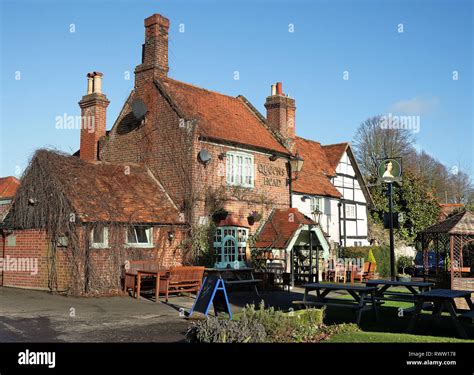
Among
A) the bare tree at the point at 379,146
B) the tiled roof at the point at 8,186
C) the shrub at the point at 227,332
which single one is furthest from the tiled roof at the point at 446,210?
the tiled roof at the point at 8,186

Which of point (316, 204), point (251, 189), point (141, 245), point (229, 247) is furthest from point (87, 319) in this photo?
point (316, 204)

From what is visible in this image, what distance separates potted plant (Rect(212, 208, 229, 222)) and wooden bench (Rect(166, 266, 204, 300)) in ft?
13.7

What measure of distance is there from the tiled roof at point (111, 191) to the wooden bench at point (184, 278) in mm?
2782

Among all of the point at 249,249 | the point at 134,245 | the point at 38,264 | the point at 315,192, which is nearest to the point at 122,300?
the point at 134,245

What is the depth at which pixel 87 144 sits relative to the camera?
981 inches

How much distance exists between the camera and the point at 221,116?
23.9m

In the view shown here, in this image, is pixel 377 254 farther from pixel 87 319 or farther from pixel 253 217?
pixel 87 319

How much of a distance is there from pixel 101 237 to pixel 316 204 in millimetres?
13573

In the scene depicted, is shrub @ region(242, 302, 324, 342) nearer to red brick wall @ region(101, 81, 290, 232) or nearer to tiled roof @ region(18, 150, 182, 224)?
tiled roof @ region(18, 150, 182, 224)

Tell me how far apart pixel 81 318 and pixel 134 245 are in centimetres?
632

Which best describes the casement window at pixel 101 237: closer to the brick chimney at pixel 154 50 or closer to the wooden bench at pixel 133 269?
the wooden bench at pixel 133 269

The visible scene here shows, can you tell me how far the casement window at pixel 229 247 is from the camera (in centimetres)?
1945

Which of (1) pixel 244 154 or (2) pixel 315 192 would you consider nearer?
(1) pixel 244 154
